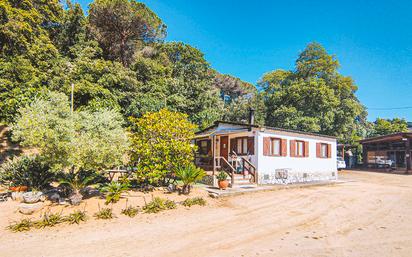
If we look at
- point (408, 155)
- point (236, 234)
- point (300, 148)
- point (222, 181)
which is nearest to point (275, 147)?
point (300, 148)

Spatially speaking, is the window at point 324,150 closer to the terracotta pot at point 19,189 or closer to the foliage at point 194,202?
the foliage at point 194,202

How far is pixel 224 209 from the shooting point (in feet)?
30.0

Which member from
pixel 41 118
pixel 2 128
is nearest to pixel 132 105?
pixel 2 128

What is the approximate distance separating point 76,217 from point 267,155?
1105cm

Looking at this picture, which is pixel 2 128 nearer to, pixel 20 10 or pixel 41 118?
pixel 20 10

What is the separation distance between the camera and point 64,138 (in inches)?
314

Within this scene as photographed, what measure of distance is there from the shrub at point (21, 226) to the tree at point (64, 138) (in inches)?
72.0

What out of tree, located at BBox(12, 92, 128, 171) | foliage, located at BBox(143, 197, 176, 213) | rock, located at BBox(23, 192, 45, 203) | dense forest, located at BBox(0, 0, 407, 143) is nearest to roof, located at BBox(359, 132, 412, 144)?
dense forest, located at BBox(0, 0, 407, 143)

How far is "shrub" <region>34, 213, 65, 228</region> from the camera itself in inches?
262

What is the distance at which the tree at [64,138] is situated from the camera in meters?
7.70

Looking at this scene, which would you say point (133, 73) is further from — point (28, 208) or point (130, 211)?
point (130, 211)

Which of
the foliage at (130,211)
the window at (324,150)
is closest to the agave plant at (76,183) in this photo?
the foliage at (130,211)

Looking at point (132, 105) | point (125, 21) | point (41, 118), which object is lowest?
point (41, 118)

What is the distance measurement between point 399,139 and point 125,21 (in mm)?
35653
